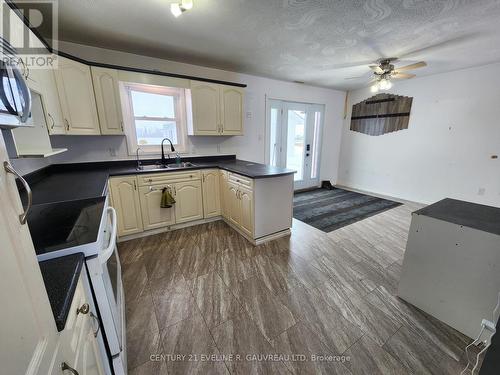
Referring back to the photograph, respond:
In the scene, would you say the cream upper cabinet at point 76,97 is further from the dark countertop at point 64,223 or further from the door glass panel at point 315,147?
the door glass panel at point 315,147

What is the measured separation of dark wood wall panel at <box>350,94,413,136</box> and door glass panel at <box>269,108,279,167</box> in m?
2.12

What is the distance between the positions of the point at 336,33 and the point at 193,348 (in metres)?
3.09

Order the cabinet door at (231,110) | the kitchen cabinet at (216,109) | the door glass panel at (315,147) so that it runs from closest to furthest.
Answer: the kitchen cabinet at (216,109), the cabinet door at (231,110), the door glass panel at (315,147)

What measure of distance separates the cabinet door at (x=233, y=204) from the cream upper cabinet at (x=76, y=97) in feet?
5.79

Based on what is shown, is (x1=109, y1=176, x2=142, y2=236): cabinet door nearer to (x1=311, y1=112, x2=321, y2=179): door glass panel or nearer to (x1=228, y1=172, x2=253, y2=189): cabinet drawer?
(x1=228, y1=172, x2=253, y2=189): cabinet drawer

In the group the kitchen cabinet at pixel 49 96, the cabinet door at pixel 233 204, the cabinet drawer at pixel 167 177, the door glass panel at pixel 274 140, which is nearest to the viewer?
the kitchen cabinet at pixel 49 96

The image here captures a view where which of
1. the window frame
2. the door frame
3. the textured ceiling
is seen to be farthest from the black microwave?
the door frame

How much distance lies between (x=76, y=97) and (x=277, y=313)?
293 centimetres

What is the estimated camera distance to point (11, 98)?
814 millimetres

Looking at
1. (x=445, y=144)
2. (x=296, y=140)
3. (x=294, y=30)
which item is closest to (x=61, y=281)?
(x=294, y=30)

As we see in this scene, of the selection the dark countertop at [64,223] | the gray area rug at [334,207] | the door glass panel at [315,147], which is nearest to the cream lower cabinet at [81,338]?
the dark countertop at [64,223]

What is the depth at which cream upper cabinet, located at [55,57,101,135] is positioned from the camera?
213cm

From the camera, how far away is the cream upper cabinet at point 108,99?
237 cm

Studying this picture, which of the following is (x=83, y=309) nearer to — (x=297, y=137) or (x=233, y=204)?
(x=233, y=204)
